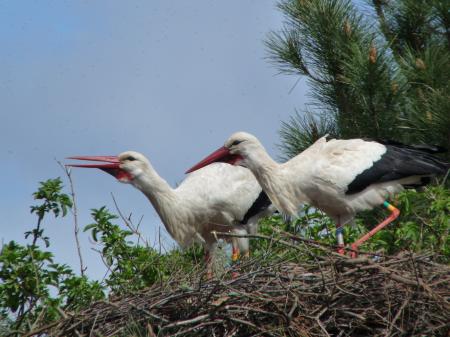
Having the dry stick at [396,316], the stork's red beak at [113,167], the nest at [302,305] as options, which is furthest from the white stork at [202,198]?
the dry stick at [396,316]

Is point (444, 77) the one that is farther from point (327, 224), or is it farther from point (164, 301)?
point (164, 301)

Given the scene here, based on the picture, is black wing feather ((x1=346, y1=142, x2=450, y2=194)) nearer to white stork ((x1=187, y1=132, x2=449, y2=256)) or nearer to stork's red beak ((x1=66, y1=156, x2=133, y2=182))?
white stork ((x1=187, y1=132, x2=449, y2=256))

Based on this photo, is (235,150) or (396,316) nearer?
(396,316)

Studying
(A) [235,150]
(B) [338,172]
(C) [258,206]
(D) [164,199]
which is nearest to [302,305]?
(B) [338,172]

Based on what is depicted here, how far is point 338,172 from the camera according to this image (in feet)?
26.2

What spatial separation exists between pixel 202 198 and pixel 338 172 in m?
1.11

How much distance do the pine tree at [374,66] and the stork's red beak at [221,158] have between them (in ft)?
7.43

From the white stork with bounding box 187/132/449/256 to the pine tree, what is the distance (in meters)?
1.77

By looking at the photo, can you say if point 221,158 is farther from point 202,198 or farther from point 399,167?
point 399,167

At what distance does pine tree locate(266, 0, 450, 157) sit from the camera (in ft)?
33.3

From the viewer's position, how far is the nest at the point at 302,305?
19.3 ft

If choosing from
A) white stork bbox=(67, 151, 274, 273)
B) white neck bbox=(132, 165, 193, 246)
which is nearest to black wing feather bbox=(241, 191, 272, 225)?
white stork bbox=(67, 151, 274, 273)

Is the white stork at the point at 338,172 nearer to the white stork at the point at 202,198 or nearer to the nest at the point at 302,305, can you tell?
the white stork at the point at 202,198

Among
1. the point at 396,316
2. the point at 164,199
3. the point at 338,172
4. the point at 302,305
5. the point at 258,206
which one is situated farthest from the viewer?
the point at 258,206
